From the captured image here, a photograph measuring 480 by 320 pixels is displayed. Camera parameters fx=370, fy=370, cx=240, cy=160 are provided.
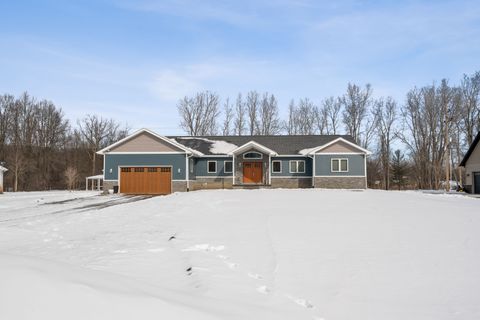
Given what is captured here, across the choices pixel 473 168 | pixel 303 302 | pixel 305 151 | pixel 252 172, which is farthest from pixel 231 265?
pixel 473 168

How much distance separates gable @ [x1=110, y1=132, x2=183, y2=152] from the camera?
27828 mm

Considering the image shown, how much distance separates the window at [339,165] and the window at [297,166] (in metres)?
2.44

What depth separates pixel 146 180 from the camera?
27.8 m

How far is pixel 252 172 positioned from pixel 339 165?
6.95 meters

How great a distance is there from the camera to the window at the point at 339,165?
29266mm

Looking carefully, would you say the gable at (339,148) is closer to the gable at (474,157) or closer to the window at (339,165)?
the window at (339,165)

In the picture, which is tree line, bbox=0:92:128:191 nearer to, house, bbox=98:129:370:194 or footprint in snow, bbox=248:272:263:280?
house, bbox=98:129:370:194

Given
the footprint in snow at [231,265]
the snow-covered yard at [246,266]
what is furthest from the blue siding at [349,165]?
the footprint in snow at [231,265]

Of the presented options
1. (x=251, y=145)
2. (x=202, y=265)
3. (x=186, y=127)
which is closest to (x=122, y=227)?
(x=202, y=265)

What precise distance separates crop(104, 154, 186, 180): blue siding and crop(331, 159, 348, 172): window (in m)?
11.7

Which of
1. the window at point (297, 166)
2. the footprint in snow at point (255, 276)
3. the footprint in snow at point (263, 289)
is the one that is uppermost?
the window at point (297, 166)

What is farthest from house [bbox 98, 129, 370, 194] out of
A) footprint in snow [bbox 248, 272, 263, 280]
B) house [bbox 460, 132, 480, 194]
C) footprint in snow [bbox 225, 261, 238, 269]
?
footprint in snow [bbox 248, 272, 263, 280]

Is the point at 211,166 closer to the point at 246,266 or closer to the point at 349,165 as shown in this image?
the point at 349,165

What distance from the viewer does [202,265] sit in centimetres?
707
